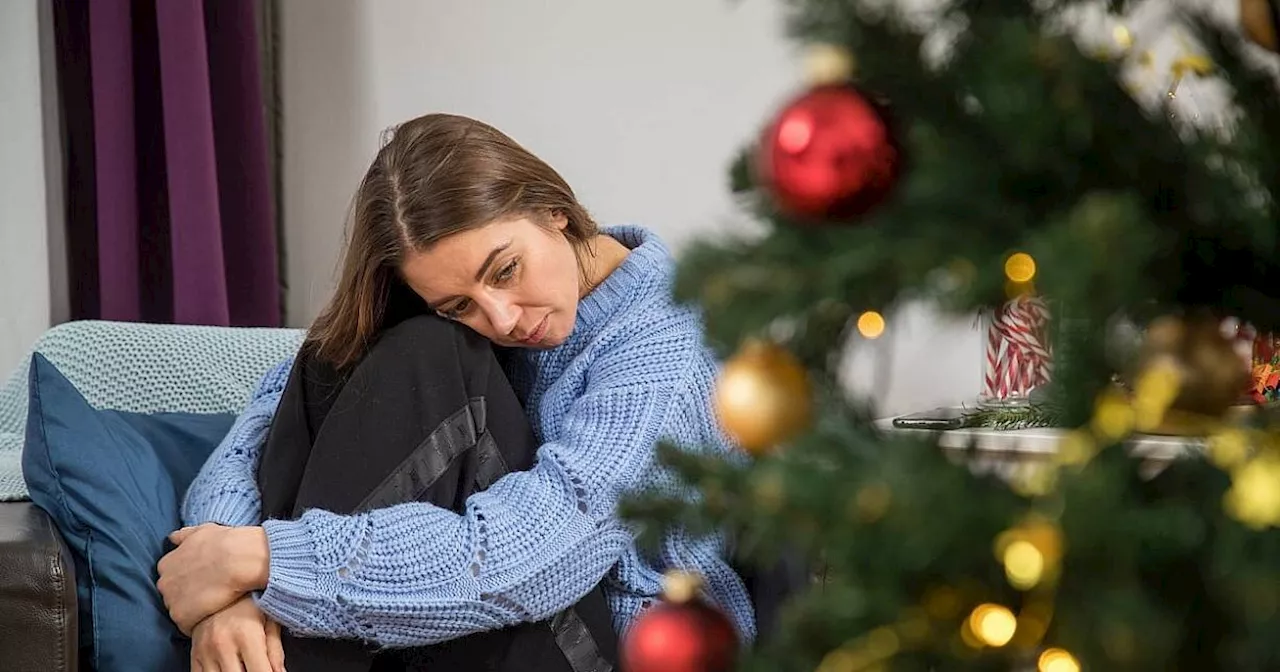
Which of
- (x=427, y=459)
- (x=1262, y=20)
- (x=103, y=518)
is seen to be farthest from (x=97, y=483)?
(x=1262, y=20)

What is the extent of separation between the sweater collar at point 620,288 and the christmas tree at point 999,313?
917 mm

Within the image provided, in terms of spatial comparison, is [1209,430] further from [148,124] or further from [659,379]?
[148,124]

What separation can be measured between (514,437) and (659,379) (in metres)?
0.17

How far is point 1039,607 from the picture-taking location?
49 centimetres

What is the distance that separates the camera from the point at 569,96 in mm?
2242

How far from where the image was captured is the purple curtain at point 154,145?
2061 mm

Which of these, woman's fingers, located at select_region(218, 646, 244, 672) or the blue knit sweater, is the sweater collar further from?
woman's fingers, located at select_region(218, 646, 244, 672)

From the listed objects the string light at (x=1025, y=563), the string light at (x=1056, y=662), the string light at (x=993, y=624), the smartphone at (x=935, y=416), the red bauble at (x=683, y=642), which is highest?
the string light at (x=1025, y=563)

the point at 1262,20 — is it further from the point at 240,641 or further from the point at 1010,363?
the point at 1010,363

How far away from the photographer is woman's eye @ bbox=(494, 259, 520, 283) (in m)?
1.36

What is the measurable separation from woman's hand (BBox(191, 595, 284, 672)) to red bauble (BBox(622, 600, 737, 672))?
770mm

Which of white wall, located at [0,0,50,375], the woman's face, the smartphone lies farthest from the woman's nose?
white wall, located at [0,0,50,375]

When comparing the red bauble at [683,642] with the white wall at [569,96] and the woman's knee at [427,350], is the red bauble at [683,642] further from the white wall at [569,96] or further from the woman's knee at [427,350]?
the white wall at [569,96]

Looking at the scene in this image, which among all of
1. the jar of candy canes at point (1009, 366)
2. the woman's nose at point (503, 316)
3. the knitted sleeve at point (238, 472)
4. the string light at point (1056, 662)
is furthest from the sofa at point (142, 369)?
the string light at point (1056, 662)
